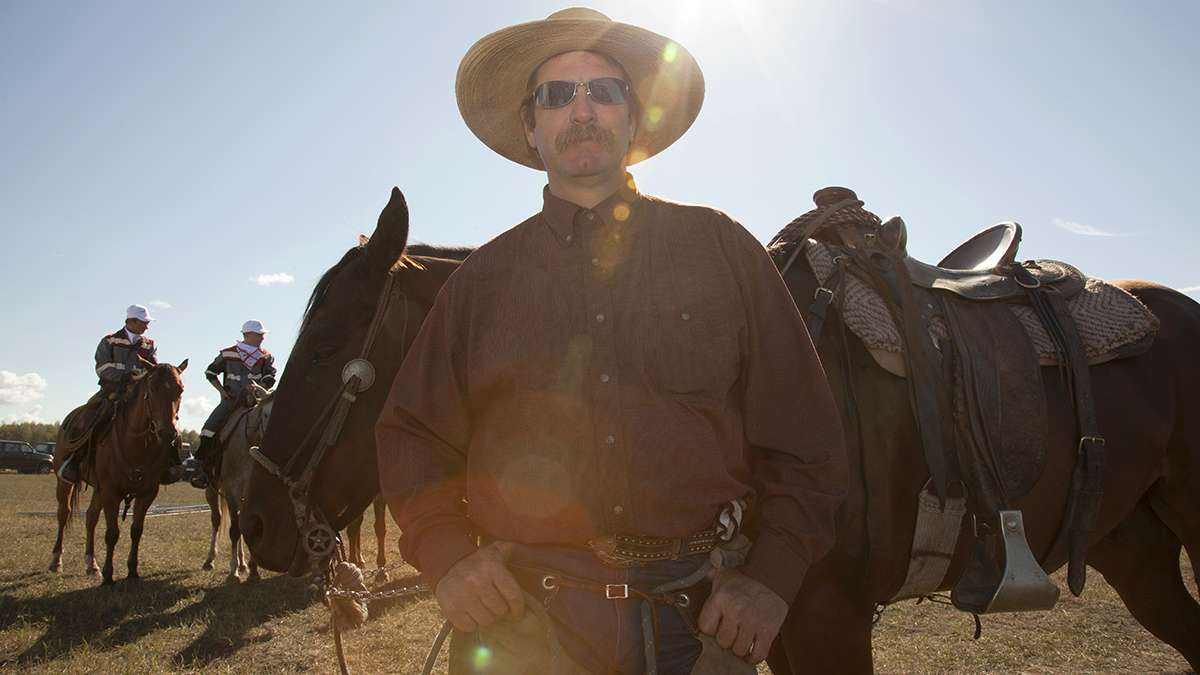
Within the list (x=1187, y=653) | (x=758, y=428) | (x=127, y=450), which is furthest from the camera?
(x=127, y=450)

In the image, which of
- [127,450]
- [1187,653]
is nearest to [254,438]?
[127,450]

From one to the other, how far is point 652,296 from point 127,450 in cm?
1096

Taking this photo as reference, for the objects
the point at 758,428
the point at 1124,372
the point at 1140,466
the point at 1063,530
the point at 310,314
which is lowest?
the point at 1063,530

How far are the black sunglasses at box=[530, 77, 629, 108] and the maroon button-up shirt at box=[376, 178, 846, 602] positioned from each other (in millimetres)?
284

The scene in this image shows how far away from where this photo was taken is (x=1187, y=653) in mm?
3732

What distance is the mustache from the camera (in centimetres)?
192

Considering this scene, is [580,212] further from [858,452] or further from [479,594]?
[858,452]

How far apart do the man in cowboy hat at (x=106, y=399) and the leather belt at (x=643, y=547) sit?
10.8 metres

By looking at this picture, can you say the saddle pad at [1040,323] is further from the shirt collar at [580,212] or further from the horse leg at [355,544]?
the horse leg at [355,544]

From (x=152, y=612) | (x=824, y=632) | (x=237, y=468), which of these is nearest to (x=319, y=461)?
(x=824, y=632)

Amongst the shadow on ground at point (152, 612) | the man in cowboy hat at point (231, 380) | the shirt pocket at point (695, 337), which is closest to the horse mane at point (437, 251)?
the shirt pocket at point (695, 337)

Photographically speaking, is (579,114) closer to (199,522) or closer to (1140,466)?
(1140,466)

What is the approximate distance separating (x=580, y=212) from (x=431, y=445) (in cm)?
75

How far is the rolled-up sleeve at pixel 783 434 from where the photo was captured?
1688 mm
